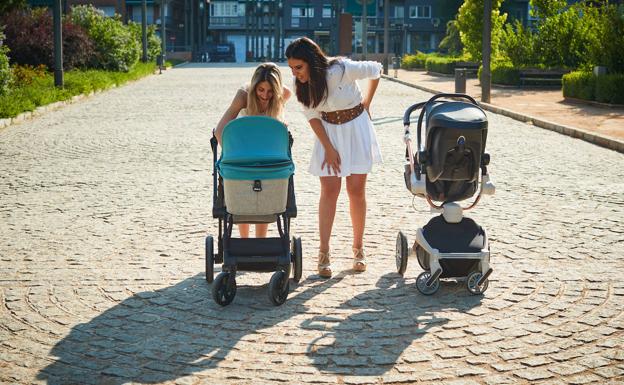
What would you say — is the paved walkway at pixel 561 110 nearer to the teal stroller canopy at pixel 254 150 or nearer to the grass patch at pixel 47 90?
the teal stroller canopy at pixel 254 150

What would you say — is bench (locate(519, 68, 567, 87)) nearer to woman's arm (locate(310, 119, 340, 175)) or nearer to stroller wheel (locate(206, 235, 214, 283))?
woman's arm (locate(310, 119, 340, 175))

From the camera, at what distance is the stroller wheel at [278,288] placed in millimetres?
5332

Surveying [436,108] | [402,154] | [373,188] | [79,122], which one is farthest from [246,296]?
[79,122]

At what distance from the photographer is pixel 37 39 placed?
29.2 meters

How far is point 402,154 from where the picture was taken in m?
12.8

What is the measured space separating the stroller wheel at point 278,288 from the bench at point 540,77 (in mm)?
26565

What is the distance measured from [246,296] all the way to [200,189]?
4232 mm

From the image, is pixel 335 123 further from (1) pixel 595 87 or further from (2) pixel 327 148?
(1) pixel 595 87

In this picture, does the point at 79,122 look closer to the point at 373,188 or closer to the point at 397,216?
the point at 373,188

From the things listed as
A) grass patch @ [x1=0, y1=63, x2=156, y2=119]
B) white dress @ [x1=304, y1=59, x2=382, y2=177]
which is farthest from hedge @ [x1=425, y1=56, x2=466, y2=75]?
white dress @ [x1=304, y1=59, x2=382, y2=177]

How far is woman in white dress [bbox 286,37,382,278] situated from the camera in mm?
5754

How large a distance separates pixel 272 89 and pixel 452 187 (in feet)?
4.19

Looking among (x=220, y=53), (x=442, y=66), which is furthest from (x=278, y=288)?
(x=220, y=53)

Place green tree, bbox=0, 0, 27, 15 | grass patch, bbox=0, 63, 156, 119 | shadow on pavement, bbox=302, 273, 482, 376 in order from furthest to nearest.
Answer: green tree, bbox=0, 0, 27, 15
grass patch, bbox=0, 63, 156, 119
shadow on pavement, bbox=302, 273, 482, 376
